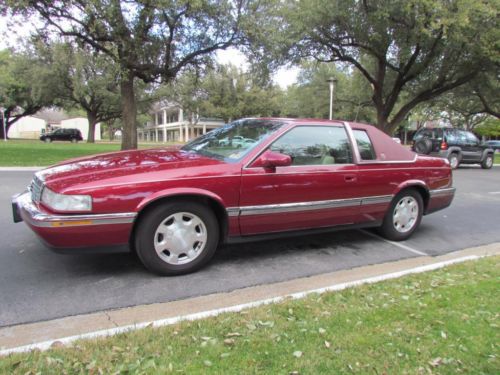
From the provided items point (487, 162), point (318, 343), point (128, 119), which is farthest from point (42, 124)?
point (318, 343)

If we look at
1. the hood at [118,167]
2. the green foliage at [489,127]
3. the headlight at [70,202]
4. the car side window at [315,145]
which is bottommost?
the headlight at [70,202]

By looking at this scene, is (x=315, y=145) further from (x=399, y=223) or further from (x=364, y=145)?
(x=399, y=223)

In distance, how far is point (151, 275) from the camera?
3.87 metres

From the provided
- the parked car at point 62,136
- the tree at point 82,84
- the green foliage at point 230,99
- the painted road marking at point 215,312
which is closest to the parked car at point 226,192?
the painted road marking at point 215,312

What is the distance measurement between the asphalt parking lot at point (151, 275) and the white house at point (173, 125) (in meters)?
54.2

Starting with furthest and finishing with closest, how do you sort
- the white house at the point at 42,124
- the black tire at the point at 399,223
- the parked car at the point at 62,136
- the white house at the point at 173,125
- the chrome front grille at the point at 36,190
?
the white house at the point at 42,124, the white house at the point at 173,125, the parked car at the point at 62,136, the black tire at the point at 399,223, the chrome front grille at the point at 36,190

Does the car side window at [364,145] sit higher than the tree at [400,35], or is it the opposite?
the tree at [400,35]

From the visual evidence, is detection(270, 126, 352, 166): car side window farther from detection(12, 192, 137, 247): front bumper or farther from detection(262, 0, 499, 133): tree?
detection(262, 0, 499, 133): tree

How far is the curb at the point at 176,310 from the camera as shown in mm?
2709

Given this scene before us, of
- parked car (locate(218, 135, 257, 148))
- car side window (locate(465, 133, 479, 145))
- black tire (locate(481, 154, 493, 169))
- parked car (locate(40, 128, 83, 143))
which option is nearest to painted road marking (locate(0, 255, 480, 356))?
parked car (locate(218, 135, 257, 148))

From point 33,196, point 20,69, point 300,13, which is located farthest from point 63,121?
point 33,196

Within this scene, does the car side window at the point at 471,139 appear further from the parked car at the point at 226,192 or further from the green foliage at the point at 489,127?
the green foliage at the point at 489,127

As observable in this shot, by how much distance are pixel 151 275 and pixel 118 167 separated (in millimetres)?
1084

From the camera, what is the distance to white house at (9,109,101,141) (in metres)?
69.4
